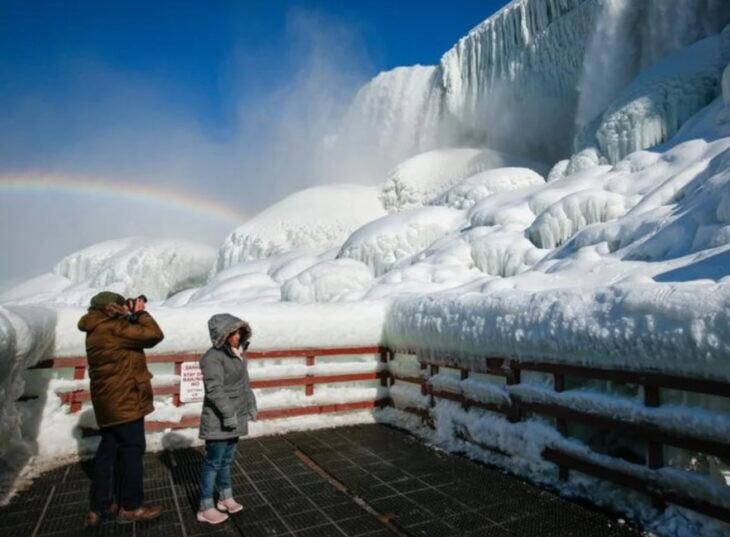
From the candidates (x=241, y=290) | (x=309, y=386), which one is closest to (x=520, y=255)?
(x=309, y=386)

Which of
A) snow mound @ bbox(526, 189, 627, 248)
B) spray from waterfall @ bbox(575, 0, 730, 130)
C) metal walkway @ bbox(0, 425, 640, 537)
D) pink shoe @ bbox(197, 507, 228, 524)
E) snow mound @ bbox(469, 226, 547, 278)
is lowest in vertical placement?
metal walkway @ bbox(0, 425, 640, 537)

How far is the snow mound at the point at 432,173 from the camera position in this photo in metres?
36.9

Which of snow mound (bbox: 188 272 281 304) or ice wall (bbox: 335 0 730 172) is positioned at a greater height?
ice wall (bbox: 335 0 730 172)

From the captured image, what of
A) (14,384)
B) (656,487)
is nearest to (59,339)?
(14,384)

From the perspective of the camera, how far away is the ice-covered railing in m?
5.90

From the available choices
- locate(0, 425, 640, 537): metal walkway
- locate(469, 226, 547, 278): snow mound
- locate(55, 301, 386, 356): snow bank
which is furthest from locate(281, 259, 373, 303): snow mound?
locate(0, 425, 640, 537): metal walkway

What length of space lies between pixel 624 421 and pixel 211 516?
3400 mm

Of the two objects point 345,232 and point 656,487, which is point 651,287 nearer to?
point 656,487

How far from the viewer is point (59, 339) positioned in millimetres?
5809

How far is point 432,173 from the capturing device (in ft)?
123

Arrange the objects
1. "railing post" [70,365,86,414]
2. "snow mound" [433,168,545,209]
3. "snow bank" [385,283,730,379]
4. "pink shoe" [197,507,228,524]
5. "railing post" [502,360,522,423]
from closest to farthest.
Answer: "snow bank" [385,283,730,379]
"pink shoe" [197,507,228,524]
"railing post" [502,360,522,423]
"railing post" [70,365,86,414]
"snow mound" [433,168,545,209]

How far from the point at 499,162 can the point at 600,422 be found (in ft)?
114

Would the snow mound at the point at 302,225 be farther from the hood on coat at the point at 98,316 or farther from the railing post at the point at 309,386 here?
the hood on coat at the point at 98,316

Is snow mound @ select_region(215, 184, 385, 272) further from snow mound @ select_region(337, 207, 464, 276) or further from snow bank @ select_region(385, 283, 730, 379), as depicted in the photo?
snow bank @ select_region(385, 283, 730, 379)
